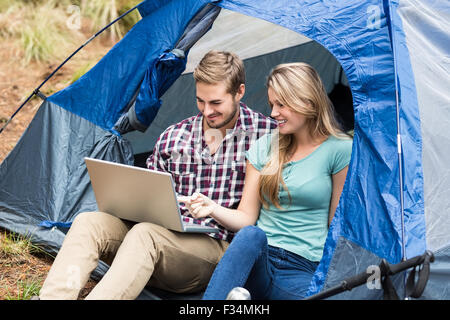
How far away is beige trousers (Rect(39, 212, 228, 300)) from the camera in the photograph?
2088 millimetres

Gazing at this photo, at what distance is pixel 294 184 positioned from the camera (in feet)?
7.70

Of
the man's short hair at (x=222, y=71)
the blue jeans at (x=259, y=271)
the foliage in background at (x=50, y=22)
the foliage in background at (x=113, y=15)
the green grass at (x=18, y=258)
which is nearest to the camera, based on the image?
the blue jeans at (x=259, y=271)

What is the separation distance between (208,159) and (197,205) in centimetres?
40

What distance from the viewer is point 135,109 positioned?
9.84 feet

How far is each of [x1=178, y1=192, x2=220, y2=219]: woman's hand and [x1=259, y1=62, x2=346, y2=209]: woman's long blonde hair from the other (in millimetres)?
246

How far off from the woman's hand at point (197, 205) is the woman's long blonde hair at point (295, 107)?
0.25 metres

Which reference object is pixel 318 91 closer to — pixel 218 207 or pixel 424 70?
pixel 424 70

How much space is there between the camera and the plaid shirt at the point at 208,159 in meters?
2.59

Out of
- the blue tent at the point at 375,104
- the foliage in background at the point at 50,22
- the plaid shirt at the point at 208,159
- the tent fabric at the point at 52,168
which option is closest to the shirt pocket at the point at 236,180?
the plaid shirt at the point at 208,159

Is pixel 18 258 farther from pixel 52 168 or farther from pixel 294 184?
pixel 294 184

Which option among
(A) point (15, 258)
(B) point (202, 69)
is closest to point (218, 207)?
(B) point (202, 69)

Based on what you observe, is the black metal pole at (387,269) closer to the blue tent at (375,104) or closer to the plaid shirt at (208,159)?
the blue tent at (375,104)
